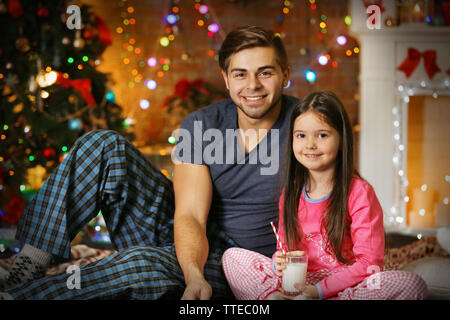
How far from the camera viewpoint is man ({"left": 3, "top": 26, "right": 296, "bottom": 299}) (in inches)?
55.0

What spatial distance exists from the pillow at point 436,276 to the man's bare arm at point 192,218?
2.33 ft

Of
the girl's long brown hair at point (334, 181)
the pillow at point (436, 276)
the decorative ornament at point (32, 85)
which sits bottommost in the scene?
the pillow at point (436, 276)

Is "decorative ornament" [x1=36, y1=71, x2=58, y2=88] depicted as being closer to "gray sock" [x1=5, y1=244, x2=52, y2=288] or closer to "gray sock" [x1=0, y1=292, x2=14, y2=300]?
"gray sock" [x1=5, y1=244, x2=52, y2=288]

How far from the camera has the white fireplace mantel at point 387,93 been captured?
2814 millimetres

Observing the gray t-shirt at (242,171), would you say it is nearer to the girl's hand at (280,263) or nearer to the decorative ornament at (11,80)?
the girl's hand at (280,263)

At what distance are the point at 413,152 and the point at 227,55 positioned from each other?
1.78 meters

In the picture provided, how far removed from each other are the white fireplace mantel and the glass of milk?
5.70 ft

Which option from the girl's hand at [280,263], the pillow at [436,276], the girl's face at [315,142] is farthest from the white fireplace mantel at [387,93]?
the girl's hand at [280,263]

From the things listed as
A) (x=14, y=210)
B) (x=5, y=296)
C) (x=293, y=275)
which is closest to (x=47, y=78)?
(x=14, y=210)

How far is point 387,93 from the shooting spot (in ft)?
9.41

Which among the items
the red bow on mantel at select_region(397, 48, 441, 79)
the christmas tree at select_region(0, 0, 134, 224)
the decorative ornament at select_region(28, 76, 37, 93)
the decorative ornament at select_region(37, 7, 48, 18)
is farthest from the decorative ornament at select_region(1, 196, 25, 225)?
the red bow on mantel at select_region(397, 48, 441, 79)

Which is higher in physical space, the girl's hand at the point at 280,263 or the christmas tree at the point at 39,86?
the christmas tree at the point at 39,86
